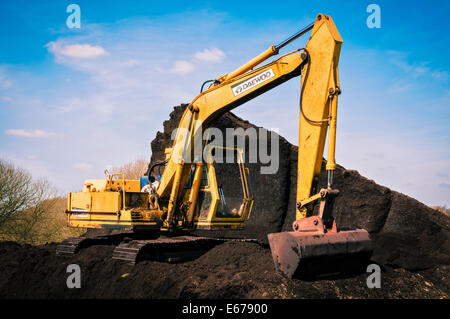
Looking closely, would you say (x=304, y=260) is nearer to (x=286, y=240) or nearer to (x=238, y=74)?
(x=286, y=240)

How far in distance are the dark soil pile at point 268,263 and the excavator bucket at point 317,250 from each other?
0.18 meters

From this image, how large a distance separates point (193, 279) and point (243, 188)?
2.66m

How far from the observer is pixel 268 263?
20.5 ft

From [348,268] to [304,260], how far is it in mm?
891

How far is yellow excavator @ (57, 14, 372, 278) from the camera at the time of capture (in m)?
5.34

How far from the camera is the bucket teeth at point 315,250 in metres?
5.07

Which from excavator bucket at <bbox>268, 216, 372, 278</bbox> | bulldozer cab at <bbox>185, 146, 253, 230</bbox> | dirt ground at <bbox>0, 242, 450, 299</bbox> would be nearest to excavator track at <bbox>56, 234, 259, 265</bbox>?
dirt ground at <bbox>0, 242, 450, 299</bbox>

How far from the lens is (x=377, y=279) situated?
18.4ft

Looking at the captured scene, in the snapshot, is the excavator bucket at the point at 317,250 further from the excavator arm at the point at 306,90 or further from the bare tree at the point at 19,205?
the bare tree at the point at 19,205

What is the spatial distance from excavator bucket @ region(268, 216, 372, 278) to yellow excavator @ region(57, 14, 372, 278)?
0.01 meters

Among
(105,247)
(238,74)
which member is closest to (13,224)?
(105,247)

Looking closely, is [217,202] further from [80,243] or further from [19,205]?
[19,205]

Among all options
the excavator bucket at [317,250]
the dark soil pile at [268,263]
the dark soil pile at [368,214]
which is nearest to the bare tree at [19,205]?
the dark soil pile at [268,263]
